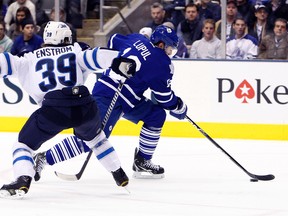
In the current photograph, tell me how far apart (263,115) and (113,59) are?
3065 millimetres

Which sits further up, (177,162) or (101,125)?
(101,125)

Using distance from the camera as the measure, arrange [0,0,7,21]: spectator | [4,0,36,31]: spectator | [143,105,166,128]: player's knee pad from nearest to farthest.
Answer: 1. [143,105,166,128]: player's knee pad
2. [4,0,36,31]: spectator
3. [0,0,7,21]: spectator

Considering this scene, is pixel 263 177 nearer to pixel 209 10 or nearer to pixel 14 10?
pixel 209 10

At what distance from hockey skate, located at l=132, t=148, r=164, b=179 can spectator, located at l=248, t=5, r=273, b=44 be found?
235 centimetres

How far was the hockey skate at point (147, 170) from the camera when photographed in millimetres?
6402

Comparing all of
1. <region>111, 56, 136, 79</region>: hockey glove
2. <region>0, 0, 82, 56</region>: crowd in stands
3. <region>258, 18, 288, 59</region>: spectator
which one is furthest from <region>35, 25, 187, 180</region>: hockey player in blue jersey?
<region>0, 0, 82, 56</region>: crowd in stands

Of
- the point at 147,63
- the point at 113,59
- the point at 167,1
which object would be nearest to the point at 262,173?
the point at 147,63

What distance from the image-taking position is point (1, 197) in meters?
5.38

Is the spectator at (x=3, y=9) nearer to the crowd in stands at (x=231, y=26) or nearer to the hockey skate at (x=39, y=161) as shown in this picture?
the crowd in stands at (x=231, y=26)

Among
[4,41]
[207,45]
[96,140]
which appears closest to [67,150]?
[96,140]

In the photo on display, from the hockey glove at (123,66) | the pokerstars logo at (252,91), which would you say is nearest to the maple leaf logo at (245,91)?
the pokerstars logo at (252,91)

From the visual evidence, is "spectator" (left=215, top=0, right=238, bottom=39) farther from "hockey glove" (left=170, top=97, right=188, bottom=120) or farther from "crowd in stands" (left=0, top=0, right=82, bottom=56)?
"hockey glove" (left=170, top=97, right=188, bottom=120)

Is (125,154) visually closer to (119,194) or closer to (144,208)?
(119,194)

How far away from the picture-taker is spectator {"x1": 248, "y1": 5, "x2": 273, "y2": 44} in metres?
8.36
